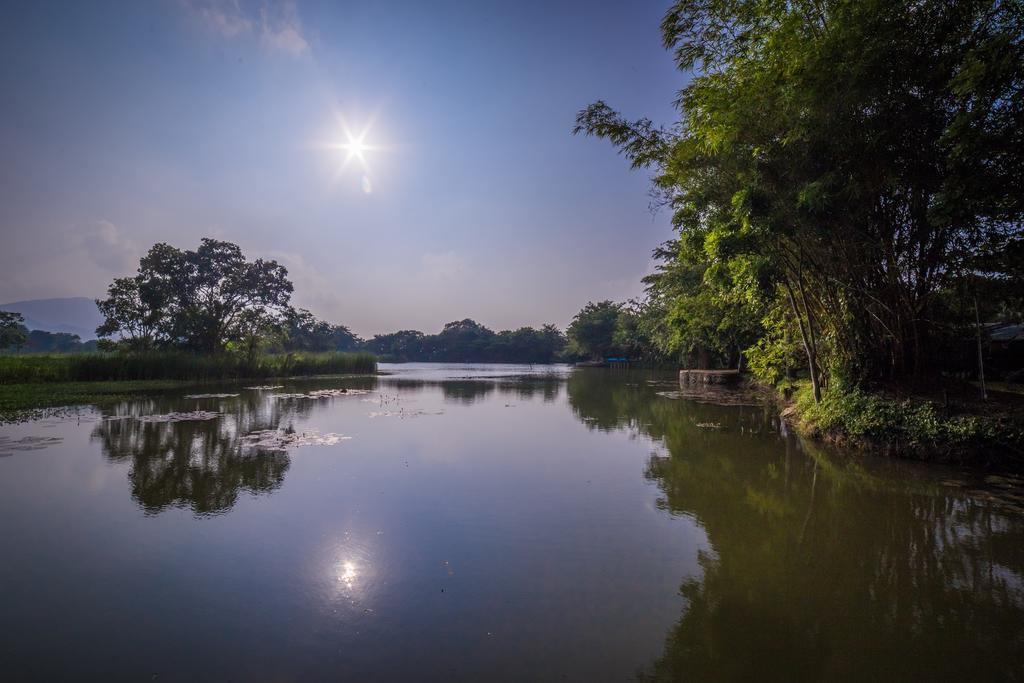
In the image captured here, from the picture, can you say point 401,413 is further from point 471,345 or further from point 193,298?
point 471,345

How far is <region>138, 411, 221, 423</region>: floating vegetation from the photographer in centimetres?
1035

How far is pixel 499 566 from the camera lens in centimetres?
362

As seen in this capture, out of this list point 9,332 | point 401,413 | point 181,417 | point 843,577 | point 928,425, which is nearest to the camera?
point 843,577

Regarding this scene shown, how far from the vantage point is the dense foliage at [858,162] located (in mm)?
5852

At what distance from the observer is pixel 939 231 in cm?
746

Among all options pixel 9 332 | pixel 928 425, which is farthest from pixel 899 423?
pixel 9 332

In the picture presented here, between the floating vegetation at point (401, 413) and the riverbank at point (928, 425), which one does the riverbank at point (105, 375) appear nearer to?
the floating vegetation at point (401, 413)

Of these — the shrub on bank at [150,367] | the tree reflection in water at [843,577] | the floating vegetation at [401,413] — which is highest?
the shrub on bank at [150,367]

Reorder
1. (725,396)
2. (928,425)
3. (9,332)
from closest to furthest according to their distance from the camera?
(928,425) → (725,396) → (9,332)

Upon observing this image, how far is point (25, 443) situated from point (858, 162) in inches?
569

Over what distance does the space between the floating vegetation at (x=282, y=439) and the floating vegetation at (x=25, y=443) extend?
295cm

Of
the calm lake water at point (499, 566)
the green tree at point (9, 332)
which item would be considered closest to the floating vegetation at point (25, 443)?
the calm lake water at point (499, 566)

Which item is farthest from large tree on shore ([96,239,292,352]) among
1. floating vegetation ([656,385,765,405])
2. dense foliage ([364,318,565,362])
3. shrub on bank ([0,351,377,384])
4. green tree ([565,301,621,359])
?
dense foliage ([364,318,565,362])

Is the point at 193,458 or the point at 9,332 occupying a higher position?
the point at 9,332
